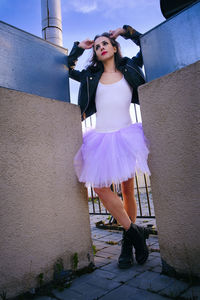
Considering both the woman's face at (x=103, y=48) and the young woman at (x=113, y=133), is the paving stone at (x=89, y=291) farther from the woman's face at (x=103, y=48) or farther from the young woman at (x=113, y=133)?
the woman's face at (x=103, y=48)

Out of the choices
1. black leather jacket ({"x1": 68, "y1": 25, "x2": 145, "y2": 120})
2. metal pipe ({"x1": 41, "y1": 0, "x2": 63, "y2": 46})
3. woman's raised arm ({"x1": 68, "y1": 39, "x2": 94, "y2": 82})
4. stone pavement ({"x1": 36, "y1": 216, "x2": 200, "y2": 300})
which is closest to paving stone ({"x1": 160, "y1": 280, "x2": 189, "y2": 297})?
stone pavement ({"x1": 36, "y1": 216, "x2": 200, "y2": 300})

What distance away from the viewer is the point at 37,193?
1663 mm

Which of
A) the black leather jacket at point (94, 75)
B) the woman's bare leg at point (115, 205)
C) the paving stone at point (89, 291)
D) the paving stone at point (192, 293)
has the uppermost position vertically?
the black leather jacket at point (94, 75)

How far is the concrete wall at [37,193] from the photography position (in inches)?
57.9

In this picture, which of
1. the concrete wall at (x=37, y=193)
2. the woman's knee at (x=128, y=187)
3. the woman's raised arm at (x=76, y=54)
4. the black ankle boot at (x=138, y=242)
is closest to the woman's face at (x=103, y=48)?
the woman's raised arm at (x=76, y=54)

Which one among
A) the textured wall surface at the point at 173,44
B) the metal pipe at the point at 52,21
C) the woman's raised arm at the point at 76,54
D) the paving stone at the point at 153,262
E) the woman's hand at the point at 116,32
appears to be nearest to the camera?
the textured wall surface at the point at 173,44

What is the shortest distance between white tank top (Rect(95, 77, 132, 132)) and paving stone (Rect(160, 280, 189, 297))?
1346 millimetres

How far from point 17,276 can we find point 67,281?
401 mm

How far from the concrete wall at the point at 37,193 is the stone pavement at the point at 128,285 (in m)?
0.20

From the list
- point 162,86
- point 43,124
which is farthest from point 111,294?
point 162,86

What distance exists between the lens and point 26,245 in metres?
1.52

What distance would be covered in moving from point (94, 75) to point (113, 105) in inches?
16.7

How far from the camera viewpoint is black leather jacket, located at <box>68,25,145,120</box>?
214 centimetres

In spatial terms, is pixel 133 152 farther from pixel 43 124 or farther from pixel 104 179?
pixel 43 124
